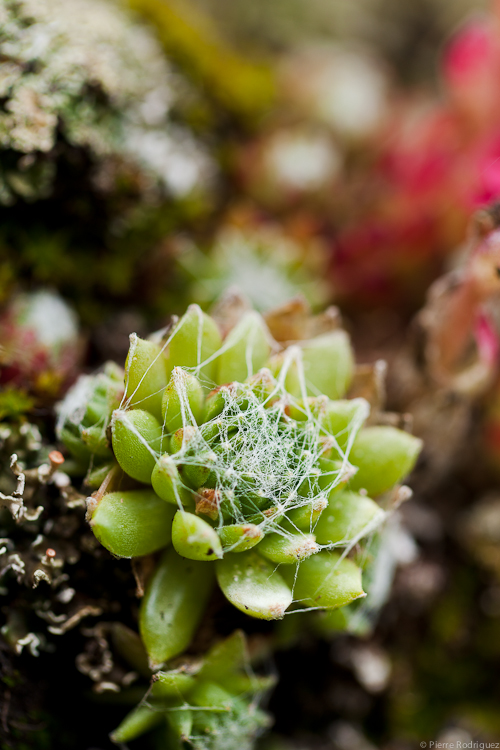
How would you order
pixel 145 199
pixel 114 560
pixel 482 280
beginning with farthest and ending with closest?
pixel 145 199 < pixel 482 280 < pixel 114 560

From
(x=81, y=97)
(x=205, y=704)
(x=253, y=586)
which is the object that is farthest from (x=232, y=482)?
(x=81, y=97)

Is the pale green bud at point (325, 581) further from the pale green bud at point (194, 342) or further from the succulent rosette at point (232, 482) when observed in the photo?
the pale green bud at point (194, 342)

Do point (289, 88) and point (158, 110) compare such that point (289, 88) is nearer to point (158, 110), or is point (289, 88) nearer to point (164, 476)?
point (158, 110)

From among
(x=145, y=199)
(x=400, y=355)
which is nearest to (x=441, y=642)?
(x=400, y=355)

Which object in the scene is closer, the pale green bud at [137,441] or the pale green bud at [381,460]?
the pale green bud at [137,441]

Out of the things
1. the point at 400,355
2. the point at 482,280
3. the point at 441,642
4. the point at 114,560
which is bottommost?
the point at 441,642

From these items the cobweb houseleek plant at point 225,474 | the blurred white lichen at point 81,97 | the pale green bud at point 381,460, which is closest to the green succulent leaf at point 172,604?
Answer: the cobweb houseleek plant at point 225,474
